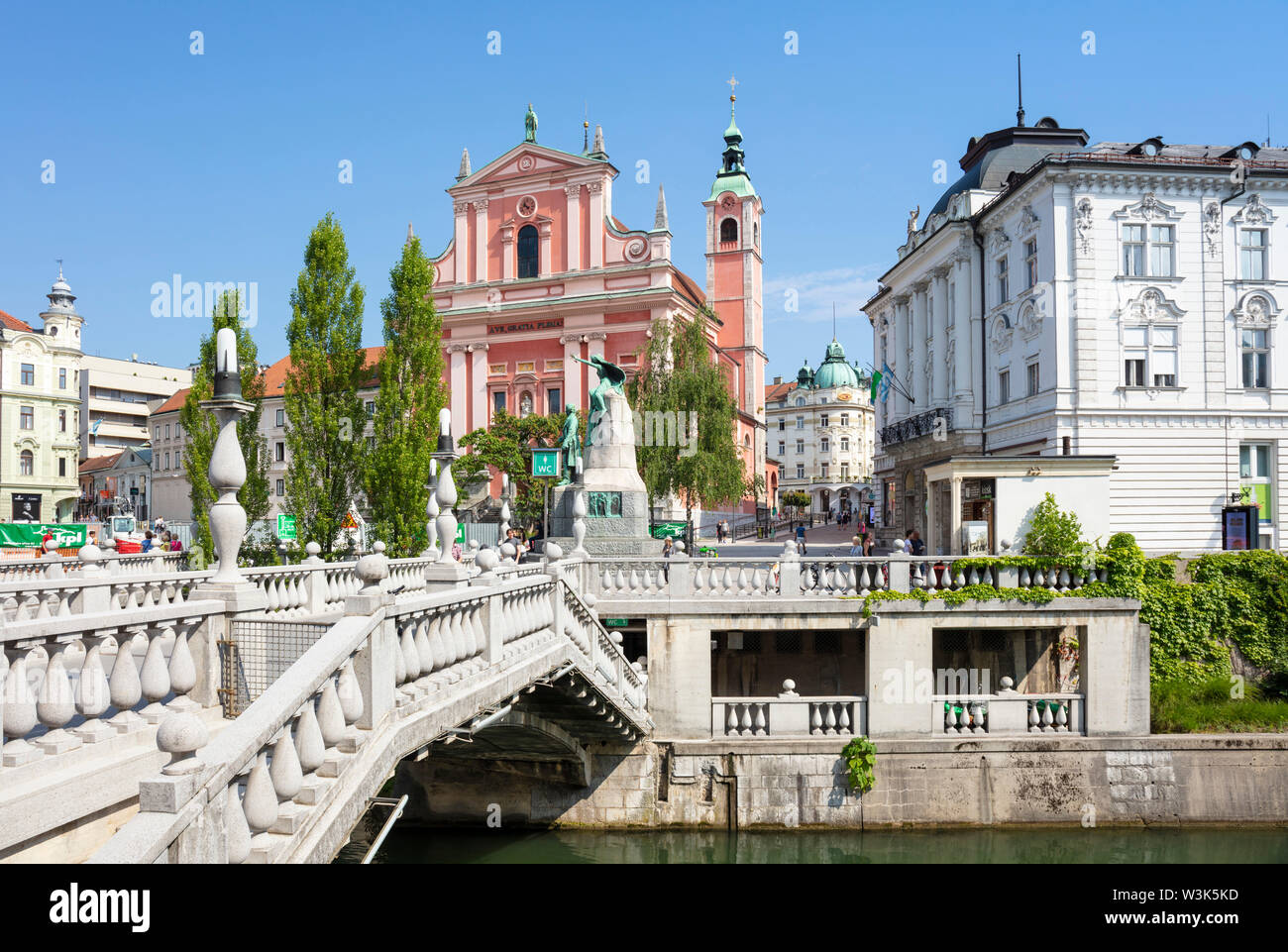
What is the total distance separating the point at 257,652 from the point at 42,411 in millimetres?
72222

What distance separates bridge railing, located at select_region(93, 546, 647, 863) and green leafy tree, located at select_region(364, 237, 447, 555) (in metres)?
15.3

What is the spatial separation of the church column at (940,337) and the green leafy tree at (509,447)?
56.2 feet

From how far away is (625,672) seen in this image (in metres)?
15.4

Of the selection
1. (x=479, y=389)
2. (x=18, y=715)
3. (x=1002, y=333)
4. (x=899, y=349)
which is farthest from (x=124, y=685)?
(x=479, y=389)

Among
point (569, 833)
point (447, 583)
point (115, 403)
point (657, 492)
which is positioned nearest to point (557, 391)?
point (657, 492)

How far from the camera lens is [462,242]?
5728cm

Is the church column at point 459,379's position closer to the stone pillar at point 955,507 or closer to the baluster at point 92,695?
the stone pillar at point 955,507

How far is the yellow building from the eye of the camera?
63438 mm

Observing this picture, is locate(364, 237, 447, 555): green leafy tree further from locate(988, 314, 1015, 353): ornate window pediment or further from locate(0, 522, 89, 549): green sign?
locate(988, 314, 1015, 353): ornate window pediment

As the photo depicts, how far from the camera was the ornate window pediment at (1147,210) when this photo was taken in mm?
29906

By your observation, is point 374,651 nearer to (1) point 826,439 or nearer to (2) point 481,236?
(2) point 481,236

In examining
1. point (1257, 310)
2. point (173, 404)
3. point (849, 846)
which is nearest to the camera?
point (849, 846)

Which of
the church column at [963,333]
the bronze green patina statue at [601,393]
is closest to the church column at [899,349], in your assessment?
the church column at [963,333]

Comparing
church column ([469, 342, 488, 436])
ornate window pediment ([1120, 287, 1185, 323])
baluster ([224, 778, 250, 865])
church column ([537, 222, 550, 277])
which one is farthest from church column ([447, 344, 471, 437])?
baluster ([224, 778, 250, 865])
